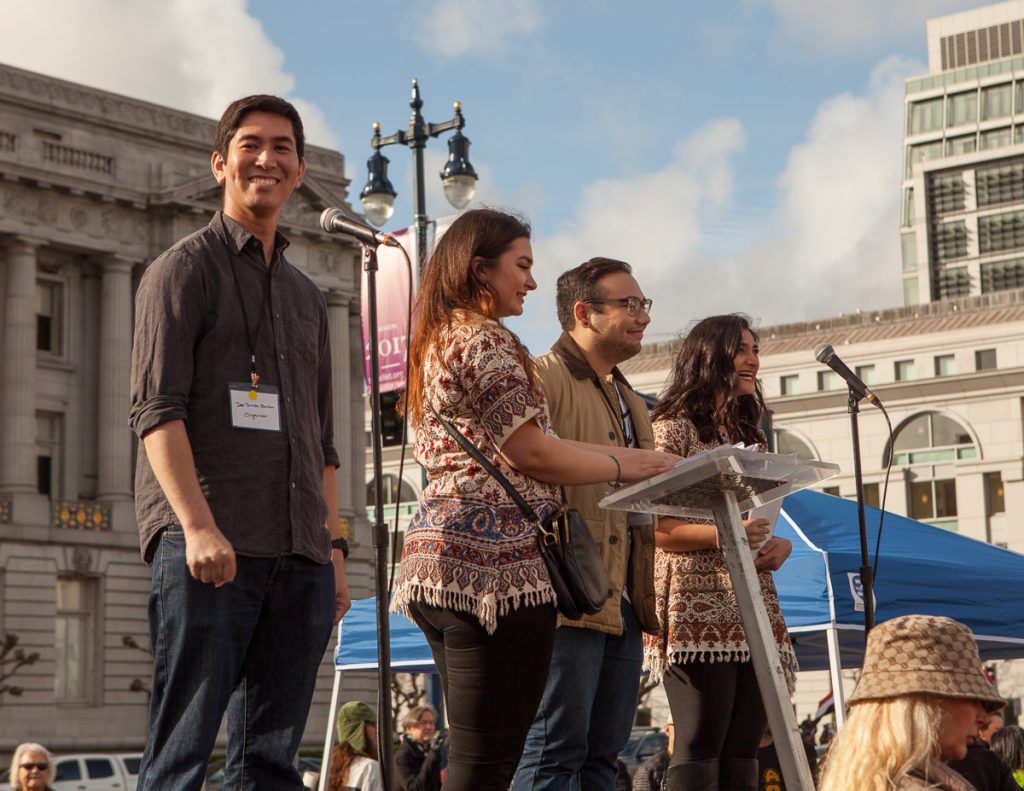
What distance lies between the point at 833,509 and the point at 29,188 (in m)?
36.8

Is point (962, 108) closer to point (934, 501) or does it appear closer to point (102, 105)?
point (934, 501)

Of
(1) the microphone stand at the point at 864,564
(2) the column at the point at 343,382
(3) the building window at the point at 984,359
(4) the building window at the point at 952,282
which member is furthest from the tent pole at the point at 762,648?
(4) the building window at the point at 952,282

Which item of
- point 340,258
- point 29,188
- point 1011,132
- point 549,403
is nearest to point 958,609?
point 549,403

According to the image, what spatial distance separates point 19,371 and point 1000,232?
72.8m

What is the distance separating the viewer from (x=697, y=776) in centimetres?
→ 570

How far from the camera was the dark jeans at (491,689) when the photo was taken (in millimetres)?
4473

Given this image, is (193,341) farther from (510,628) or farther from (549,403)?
(549,403)

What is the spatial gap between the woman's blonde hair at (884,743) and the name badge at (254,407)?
172cm

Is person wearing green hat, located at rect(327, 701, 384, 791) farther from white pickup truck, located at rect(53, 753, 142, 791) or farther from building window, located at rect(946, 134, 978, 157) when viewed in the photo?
building window, located at rect(946, 134, 978, 157)

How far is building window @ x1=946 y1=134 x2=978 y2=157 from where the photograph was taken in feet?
334

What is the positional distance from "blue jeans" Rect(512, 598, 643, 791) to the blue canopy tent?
14.2ft

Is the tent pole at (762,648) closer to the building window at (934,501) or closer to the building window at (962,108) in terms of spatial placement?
the building window at (934,501)

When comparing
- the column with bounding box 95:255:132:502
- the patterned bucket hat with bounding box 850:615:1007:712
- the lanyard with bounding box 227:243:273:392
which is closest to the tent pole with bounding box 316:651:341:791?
the lanyard with bounding box 227:243:273:392

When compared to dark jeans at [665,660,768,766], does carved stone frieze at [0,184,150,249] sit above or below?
above
